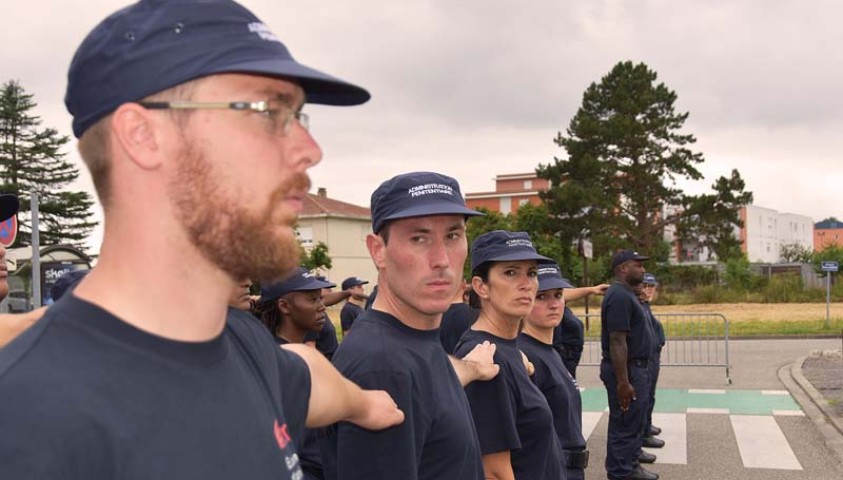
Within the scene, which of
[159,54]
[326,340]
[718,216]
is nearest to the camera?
[159,54]

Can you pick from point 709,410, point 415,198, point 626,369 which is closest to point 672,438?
point 709,410

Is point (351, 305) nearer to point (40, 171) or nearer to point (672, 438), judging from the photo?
point (672, 438)

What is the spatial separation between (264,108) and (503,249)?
297cm

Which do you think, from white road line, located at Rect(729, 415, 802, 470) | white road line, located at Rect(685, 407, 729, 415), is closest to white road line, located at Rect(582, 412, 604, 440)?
white road line, located at Rect(685, 407, 729, 415)

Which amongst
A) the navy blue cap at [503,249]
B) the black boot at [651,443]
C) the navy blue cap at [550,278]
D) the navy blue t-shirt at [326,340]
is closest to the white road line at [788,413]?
the black boot at [651,443]

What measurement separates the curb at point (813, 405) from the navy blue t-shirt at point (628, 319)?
2.41m

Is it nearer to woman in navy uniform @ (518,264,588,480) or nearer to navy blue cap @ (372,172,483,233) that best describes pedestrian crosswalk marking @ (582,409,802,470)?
woman in navy uniform @ (518,264,588,480)

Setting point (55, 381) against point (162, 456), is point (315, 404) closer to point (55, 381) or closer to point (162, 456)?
point (162, 456)

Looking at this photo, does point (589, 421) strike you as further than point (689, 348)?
No

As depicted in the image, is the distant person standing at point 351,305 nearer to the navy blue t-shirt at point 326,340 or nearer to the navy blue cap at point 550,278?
the navy blue t-shirt at point 326,340

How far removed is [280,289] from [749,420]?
7.08 metres

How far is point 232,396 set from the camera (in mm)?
1445

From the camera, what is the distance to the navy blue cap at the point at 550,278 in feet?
18.1

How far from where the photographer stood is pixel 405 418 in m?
2.34
